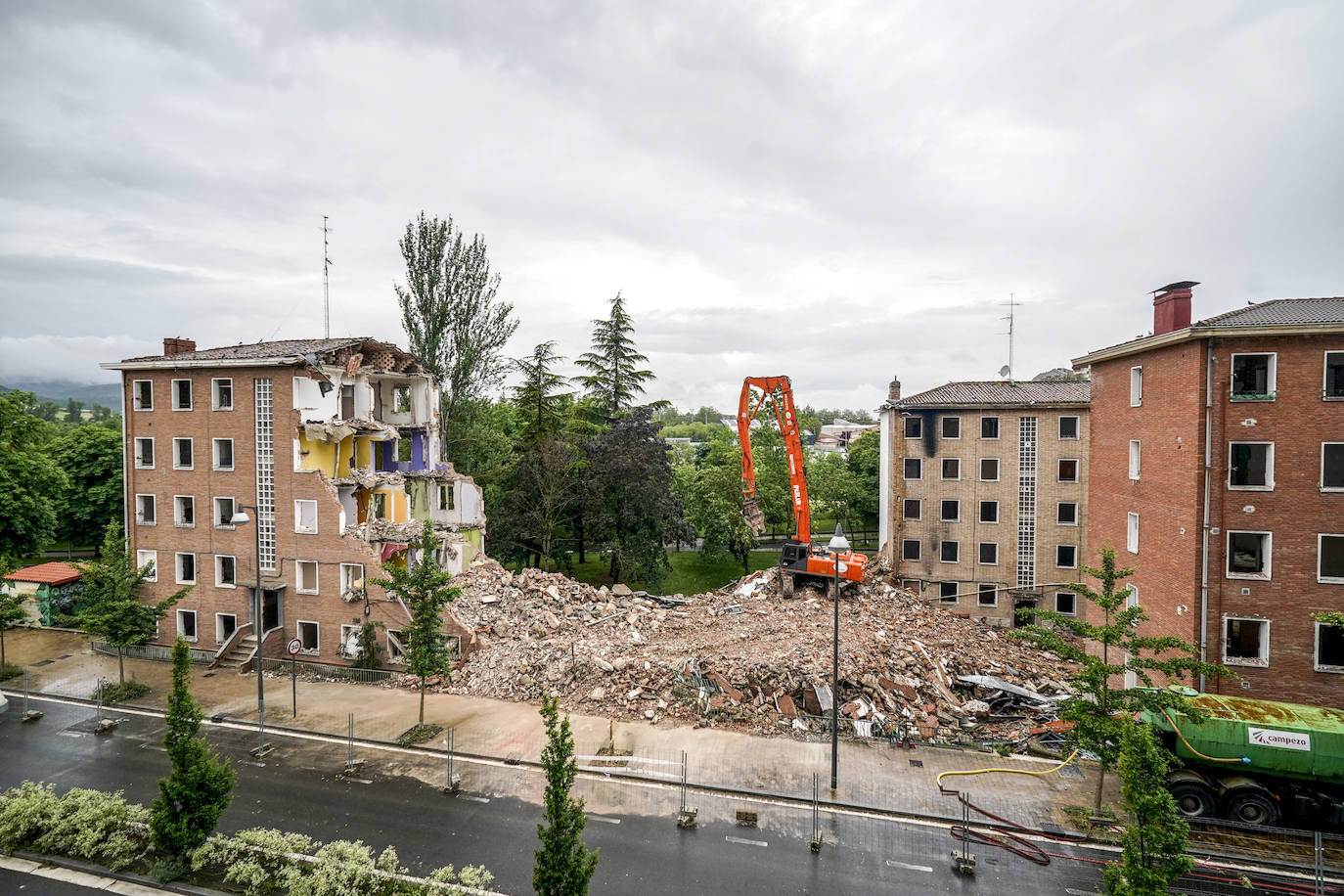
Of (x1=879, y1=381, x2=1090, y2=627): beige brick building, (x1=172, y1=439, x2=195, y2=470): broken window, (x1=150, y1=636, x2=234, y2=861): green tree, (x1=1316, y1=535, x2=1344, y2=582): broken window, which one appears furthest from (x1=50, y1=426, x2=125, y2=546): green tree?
(x1=1316, y1=535, x2=1344, y2=582): broken window

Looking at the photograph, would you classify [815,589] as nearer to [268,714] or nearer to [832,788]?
[832,788]

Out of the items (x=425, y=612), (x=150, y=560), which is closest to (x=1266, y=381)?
(x=425, y=612)

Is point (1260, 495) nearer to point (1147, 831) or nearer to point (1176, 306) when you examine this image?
point (1176, 306)

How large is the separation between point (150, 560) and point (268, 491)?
277 inches

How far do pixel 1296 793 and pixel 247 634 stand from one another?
3400 cm

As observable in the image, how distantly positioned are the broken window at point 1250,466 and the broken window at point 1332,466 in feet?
3.90

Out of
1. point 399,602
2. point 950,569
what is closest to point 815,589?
point 950,569

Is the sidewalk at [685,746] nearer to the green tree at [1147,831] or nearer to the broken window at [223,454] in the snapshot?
the green tree at [1147,831]

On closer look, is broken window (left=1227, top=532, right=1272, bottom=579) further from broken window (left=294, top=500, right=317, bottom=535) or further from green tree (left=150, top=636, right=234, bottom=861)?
broken window (left=294, top=500, right=317, bottom=535)

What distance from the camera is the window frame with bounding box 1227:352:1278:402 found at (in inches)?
744

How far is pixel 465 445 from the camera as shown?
40.0 m

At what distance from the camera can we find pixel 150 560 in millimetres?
28344

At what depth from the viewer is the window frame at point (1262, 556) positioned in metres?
18.8

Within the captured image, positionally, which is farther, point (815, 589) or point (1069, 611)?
point (1069, 611)
